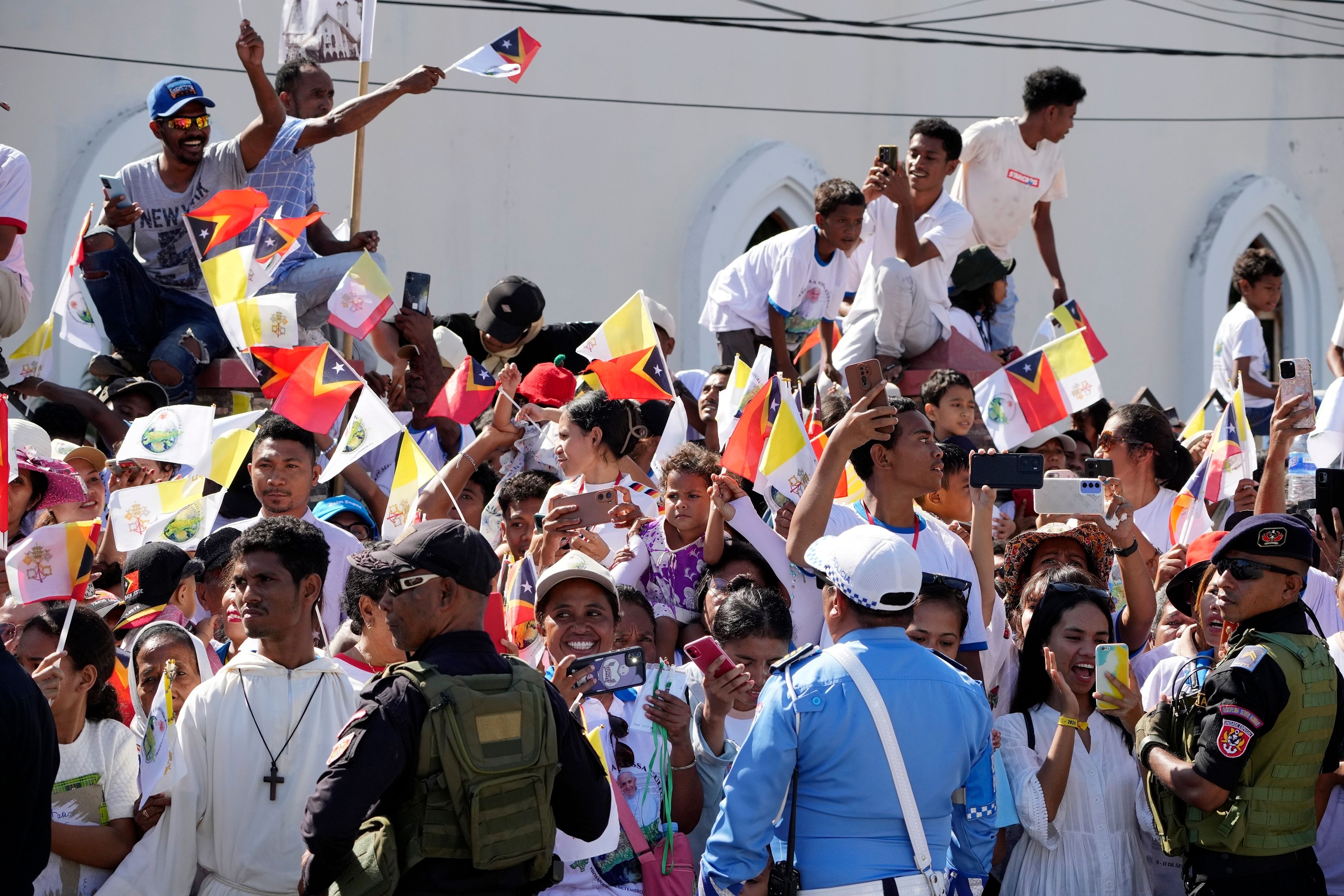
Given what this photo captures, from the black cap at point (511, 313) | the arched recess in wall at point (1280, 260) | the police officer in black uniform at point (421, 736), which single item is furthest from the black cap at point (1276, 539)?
the arched recess in wall at point (1280, 260)

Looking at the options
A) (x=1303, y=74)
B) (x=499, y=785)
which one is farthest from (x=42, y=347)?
(x=1303, y=74)

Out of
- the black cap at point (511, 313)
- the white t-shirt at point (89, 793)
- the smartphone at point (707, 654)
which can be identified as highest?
the black cap at point (511, 313)

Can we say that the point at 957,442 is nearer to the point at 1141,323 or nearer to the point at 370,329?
the point at 370,329

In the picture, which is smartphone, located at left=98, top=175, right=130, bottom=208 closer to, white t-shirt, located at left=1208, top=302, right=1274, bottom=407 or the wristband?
the wristband

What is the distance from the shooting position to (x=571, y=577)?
4.39m


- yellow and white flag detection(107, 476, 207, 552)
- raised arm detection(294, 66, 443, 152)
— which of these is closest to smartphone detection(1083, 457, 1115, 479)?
yellow and white flag detection(107, 476, 207, 552)

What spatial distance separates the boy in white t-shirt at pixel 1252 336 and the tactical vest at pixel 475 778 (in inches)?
284

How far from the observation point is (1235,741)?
4.07 meters

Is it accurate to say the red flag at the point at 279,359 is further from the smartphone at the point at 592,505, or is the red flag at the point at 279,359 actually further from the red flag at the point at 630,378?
the smartphone at the point at 592,505

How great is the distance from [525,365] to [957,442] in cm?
277

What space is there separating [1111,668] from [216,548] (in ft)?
10.5


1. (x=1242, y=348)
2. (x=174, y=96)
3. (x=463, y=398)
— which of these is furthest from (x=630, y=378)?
(x=1242, y=348)

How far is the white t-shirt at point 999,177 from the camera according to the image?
9.73 m

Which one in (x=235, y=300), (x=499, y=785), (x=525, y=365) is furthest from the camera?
(x=525, y=365)
